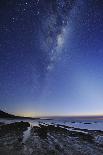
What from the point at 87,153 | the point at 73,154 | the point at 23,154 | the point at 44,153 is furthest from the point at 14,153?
the point at 87,153

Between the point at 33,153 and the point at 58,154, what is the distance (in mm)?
2041

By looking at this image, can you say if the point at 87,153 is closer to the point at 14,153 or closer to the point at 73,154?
the point at 73,154

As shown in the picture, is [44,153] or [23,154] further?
[44,153]

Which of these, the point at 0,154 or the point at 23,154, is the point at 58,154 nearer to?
the point at 23,154

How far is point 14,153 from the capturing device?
1716 cm

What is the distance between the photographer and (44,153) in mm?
18031

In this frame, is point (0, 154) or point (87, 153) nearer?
point (0, 154)

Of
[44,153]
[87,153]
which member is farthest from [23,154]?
[87,153]

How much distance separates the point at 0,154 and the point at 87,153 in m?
6.90

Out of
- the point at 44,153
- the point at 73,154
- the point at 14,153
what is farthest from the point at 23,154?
the point at 73,154

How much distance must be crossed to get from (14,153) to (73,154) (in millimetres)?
4451

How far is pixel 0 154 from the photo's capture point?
1664 centimetres

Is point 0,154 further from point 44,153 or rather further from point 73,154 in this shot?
point 73,154

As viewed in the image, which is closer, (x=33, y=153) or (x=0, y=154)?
(x=0, y=154)
